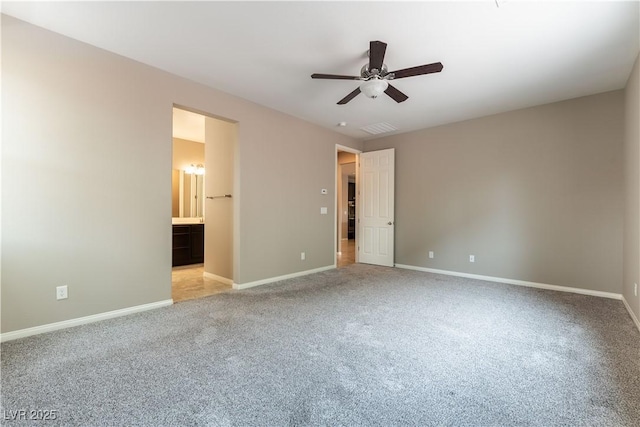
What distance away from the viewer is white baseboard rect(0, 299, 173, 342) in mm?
2367

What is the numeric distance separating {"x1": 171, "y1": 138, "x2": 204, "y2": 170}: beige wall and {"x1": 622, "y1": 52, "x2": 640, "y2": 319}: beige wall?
276 inches

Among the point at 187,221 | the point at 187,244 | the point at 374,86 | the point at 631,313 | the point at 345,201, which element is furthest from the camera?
the point at 345,201

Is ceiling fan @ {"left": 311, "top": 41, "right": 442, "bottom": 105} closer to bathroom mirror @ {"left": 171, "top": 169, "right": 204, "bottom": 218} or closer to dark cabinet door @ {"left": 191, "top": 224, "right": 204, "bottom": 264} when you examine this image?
dark cabinet door @ {"left": 191, "top": 224, "right": 204, "bottom": 264}

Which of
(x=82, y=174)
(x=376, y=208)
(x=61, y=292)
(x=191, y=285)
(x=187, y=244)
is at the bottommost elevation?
(x=191, y=285)

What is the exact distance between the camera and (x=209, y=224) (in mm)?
4773

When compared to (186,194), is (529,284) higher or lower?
lower

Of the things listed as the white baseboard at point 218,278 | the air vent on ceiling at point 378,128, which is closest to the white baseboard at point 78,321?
the white baseboard at point 218,278

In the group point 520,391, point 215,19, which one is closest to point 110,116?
point 215,19

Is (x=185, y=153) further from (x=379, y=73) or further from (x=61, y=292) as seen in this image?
(x=379, y=73)

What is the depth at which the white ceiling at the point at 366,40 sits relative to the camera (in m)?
2.25

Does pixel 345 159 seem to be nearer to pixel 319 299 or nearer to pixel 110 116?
pixel 319 299

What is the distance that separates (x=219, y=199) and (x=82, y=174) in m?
1.97

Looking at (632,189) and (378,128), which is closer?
(632,189)

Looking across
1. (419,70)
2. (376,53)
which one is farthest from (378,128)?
(376,53)
